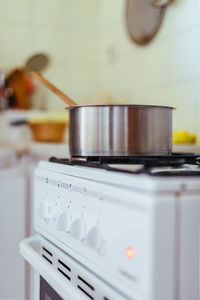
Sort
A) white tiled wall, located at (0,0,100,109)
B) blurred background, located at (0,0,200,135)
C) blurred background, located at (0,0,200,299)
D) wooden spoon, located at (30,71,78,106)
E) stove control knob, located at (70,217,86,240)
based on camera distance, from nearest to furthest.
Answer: stove control knob, located at (70,217,86,240)
wooden spoon, located at (30,71,78,106)
blurred background, located at (0,0,200,299)
blurred background, located at (0,0,200,135)
white tiled wall, located at (0,0,100,109)

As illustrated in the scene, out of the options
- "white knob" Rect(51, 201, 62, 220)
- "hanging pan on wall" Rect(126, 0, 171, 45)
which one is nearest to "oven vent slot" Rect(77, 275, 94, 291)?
"white knob" Rect(51, 201, 62, 220)

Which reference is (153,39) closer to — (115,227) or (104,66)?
(104,66)

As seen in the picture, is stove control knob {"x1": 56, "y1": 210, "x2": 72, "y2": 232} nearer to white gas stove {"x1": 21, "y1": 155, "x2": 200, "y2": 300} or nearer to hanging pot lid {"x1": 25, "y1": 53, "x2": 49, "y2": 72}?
A: white gas stove {"x1": 21, "y1": 155, "x2": 200, "y2": 300}

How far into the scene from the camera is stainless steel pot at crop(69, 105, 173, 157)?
0.77m

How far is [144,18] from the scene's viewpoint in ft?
5.16

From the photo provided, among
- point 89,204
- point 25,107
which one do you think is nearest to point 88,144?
point 89,204

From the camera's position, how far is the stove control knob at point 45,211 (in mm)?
794

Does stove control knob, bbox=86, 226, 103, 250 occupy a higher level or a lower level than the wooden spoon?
lower

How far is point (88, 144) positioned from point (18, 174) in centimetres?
64

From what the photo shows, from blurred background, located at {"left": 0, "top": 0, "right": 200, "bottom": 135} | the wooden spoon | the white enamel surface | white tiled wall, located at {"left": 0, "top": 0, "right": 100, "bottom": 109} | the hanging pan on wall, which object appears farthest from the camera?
white tiled wall, located at {"left": 0, "top": 0, "right": 100, "bottom": 109}

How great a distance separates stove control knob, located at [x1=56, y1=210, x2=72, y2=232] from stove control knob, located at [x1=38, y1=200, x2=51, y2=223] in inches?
2.8

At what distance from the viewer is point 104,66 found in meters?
2.01

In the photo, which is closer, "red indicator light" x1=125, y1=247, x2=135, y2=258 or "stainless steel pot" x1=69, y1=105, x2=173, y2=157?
"red indicator light" x1=125, y1=247, x2=135, y2=258

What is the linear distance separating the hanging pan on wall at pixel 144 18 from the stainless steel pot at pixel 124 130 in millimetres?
815
